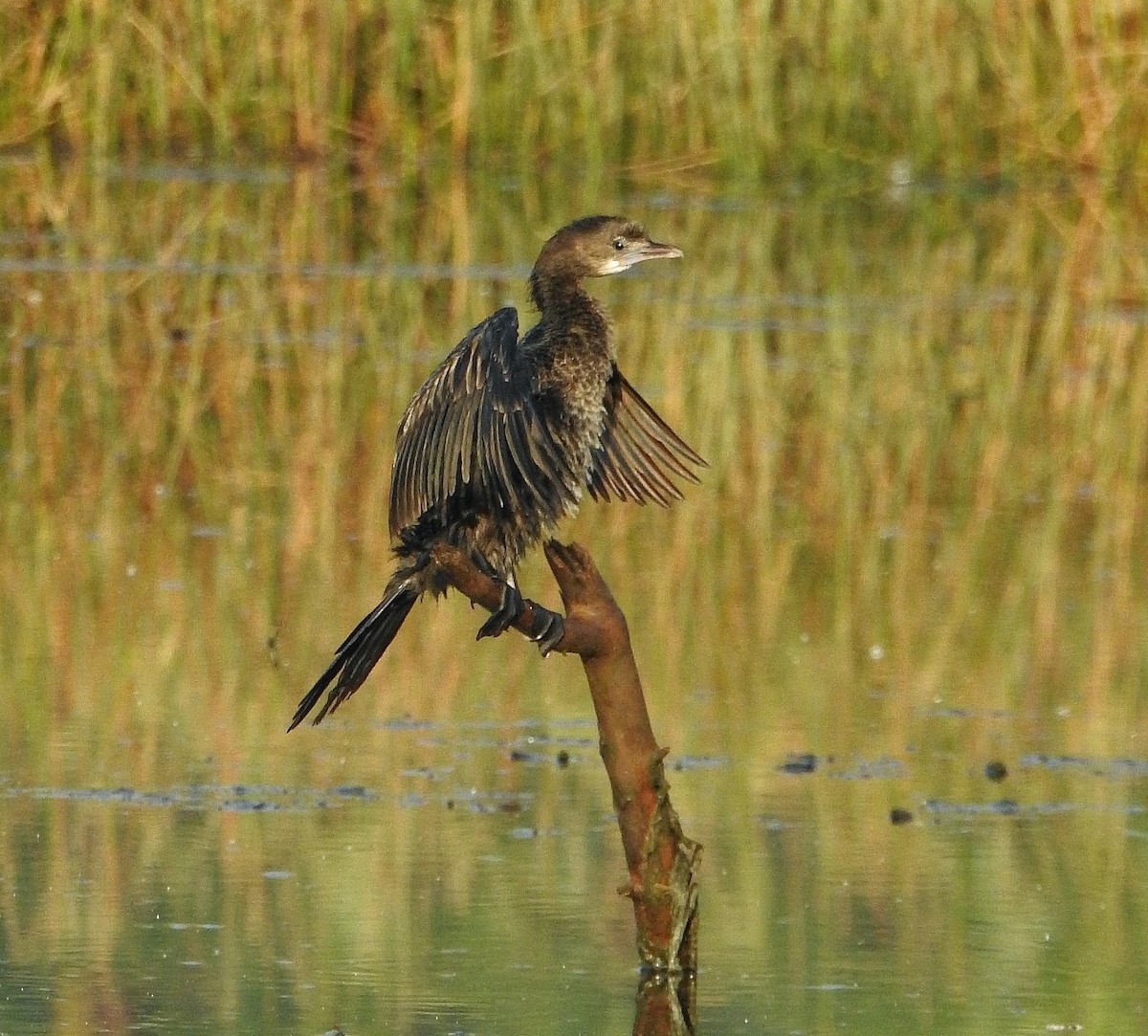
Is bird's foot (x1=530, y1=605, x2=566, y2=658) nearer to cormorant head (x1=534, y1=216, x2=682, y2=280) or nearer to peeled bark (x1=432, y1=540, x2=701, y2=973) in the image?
peeled bark (x1=432, y1=540, x2=701, y2=973)

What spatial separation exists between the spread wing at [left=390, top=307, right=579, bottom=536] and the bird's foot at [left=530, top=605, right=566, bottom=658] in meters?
0.28

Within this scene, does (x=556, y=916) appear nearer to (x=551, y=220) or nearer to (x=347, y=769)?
(x=347, y=769)

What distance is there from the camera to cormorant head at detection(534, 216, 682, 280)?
5.38 metres

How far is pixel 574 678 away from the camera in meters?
6.83

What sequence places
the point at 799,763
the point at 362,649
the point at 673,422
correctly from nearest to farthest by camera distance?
the point at 362,649 → the point at 799,763 → the point at 673,422

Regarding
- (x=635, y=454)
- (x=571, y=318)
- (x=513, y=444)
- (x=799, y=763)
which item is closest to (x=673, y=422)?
(x=799, y=763)

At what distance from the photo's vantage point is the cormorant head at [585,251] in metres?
5.38

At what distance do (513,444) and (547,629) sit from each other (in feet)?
1.26

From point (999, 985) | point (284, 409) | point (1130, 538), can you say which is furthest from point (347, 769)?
point (284, 409)

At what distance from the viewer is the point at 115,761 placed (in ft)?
19.2

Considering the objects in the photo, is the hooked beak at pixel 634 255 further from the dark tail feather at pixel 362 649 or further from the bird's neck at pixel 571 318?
the dark tail feather at pixel 362 649

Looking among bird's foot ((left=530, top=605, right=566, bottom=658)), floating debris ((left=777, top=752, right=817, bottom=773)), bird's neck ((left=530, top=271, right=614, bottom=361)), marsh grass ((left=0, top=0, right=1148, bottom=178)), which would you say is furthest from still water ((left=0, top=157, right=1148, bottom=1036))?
marsh grass ((left=0, top=0, right=1148, bottom=178))

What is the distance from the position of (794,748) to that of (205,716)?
129cm

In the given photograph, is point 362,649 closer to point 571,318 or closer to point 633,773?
point 633,773
